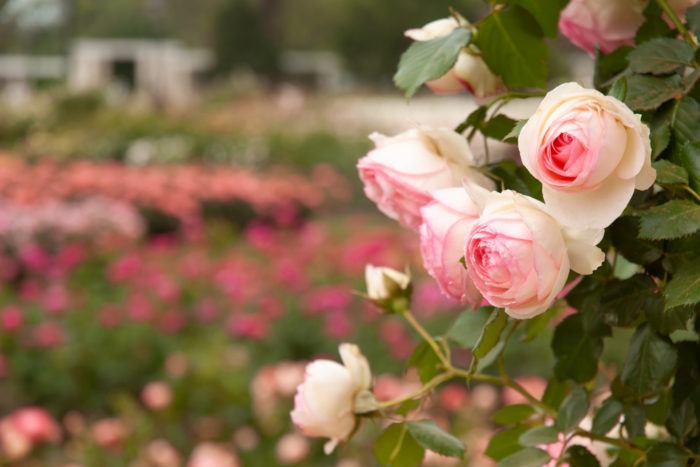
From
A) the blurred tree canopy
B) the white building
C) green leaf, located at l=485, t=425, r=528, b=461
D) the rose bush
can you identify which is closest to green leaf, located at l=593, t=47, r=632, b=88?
the rose bush

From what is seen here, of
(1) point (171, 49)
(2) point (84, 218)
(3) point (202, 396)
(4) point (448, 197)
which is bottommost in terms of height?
(1) point (171, 49)

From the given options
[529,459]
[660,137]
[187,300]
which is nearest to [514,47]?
[660,137]

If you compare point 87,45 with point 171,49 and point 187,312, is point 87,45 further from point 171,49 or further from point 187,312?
point 187,312

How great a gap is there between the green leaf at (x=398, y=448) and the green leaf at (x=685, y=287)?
0.69 feet

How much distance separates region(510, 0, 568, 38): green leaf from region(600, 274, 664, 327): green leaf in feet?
0.49

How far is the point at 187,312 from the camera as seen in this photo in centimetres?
Result: 364

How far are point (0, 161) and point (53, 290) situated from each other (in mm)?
3810

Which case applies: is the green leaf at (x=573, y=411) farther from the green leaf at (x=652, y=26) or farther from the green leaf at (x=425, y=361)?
the green leaf at (x=652, y=26)

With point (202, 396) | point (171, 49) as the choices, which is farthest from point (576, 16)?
point (171, 49)

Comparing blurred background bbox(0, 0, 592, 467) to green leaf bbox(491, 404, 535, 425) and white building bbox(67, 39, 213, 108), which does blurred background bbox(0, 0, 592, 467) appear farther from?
white building bbox(67, 39, 213, 108)

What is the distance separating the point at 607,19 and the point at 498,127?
3.6 inches

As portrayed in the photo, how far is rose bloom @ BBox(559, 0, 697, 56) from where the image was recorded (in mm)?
604

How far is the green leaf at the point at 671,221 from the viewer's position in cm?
44

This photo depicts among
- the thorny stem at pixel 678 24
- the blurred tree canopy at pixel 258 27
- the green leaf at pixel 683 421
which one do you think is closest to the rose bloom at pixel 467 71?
the thorny stem at pixel 678 24
